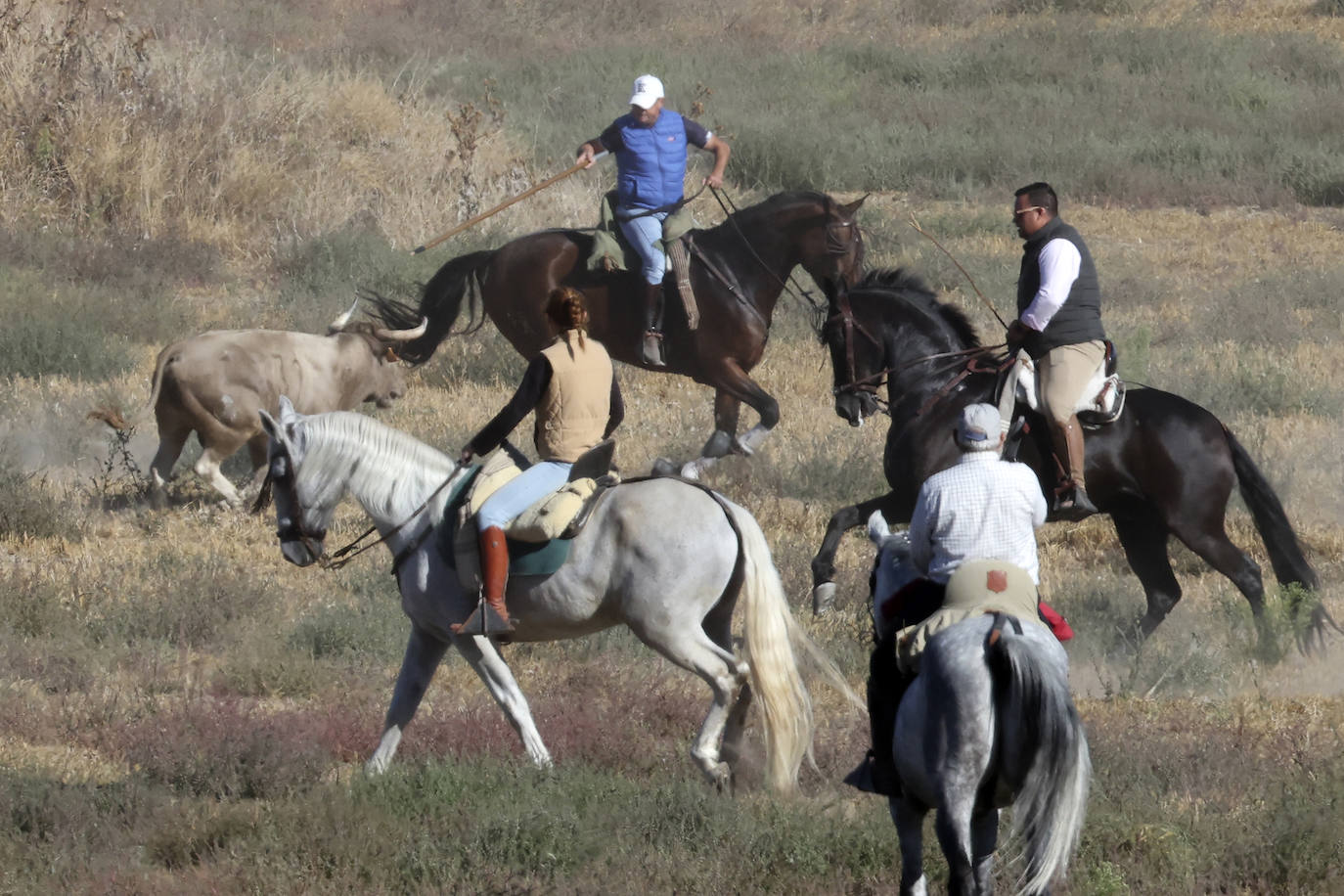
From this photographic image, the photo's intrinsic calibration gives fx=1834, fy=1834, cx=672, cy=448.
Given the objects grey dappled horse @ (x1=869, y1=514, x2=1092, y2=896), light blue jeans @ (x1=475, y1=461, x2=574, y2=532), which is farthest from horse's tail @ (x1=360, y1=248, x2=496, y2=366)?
grey dappled horse @ (x1=869, y1=514, x2=1092, y2=896)

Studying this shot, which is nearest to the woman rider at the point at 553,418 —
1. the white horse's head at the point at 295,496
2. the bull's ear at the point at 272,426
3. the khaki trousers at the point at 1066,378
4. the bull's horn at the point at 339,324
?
the white horse's head at the point at 295,496

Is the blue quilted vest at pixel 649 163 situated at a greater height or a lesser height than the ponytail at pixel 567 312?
lesser

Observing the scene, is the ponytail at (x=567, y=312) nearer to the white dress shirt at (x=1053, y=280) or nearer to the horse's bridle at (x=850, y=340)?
the white dress shirt at (x=1053, y=280)

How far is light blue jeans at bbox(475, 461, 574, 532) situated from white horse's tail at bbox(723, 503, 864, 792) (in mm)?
716

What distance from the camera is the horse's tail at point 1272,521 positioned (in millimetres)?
9961

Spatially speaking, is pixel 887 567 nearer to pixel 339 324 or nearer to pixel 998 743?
pixel 998 743

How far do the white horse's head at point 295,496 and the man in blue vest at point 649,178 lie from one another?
5.92m

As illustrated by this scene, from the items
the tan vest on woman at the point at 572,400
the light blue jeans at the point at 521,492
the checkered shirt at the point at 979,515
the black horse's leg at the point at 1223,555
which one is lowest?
the black horse's leg at the point at 1223,555

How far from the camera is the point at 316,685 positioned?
916 centimetres

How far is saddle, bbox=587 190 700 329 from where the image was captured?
13312 millimetres

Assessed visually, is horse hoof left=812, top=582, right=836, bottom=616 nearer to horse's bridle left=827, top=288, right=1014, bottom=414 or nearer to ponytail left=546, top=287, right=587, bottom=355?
horse's bridle left=827, top=288, right=1014, bottom=414

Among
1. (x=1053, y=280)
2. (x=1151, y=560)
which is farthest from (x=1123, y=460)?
(x=1053, y=280)

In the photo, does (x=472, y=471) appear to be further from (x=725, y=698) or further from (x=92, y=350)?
(x=92, y=350)

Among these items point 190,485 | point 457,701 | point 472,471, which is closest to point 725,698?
point 472,471
